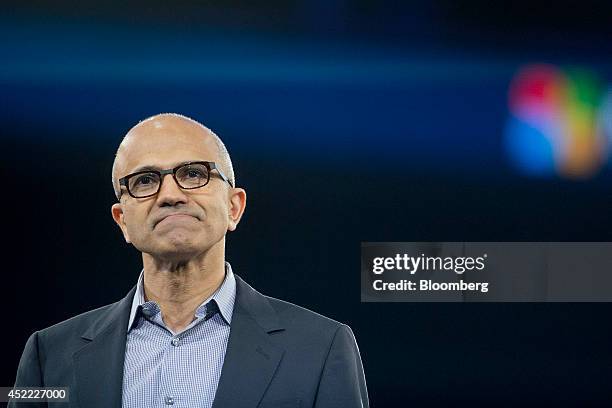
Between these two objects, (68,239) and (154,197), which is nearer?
(154,197)

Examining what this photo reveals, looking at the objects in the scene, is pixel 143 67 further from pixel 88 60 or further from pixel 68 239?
pixel 68 239

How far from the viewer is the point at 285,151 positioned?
288cm

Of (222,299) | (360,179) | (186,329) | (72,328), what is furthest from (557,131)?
(72,328)

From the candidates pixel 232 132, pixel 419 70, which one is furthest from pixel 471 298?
pixel 232 132

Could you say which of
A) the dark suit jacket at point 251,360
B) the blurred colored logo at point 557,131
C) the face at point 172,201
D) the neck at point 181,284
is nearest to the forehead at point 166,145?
the face at point 172,201

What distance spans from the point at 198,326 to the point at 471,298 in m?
1.14

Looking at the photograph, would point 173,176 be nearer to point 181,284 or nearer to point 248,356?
point 181,284

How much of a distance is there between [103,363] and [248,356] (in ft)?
1.14

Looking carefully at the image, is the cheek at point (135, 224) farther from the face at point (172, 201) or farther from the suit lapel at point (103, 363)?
the suit lapel at point (103, 363)

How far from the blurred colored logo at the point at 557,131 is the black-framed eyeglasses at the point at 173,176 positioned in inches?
48.6

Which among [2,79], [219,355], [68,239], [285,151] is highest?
[2,79]

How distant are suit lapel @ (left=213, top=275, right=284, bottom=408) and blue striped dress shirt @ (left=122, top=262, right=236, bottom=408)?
0.04m

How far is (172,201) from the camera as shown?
1.98m

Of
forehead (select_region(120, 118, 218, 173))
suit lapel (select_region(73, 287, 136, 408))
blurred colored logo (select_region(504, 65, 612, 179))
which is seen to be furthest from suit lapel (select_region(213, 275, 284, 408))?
blurred colored logo (select_region(504, 65, 612, 179))
